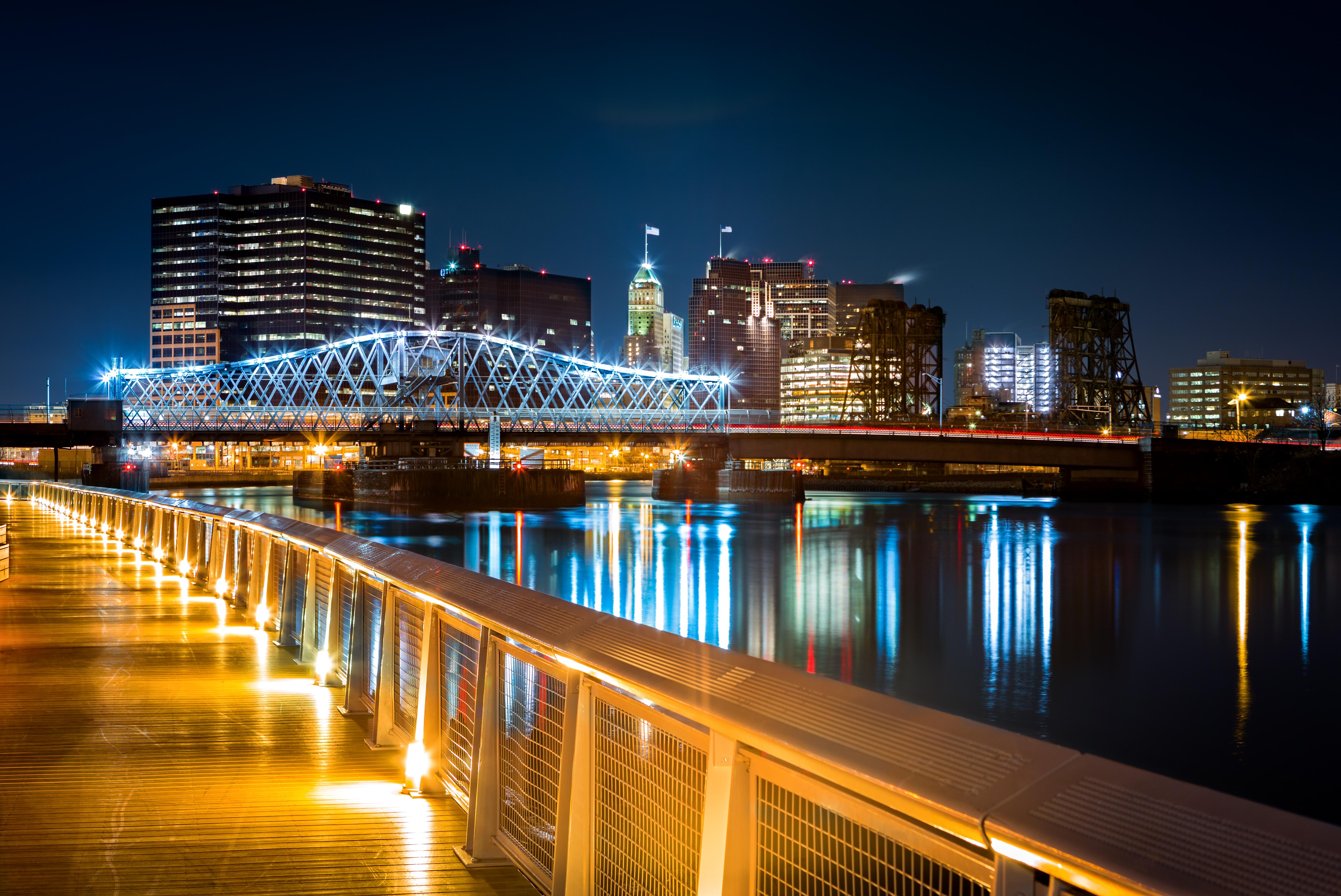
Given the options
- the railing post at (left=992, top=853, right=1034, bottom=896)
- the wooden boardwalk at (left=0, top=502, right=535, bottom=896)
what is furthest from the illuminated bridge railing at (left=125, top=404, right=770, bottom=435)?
the railing post at (left=992, top=853, right=1034, bottom=896)

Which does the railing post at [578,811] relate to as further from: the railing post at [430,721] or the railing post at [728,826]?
the railing post at [430,721]

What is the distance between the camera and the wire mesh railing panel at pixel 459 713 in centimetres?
621

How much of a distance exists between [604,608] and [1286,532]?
48.5 meters

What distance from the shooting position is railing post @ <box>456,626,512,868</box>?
5.32m

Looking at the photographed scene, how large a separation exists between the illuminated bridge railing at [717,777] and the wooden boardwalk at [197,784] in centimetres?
32

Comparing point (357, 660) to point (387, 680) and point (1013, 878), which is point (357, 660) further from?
point (1013, 878)

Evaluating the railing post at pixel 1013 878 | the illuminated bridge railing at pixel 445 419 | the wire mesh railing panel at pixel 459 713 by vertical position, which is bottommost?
the wire mesh railing panel at pixel 459 713

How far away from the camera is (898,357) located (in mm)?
126750

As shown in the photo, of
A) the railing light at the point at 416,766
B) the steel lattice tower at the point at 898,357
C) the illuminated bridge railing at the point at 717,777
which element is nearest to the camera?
the illuminated bridge railing at the point at 717,777

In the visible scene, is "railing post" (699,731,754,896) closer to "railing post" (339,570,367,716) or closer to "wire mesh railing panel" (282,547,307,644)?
"railing post" (339,570,367,716)

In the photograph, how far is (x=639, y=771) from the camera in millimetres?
4438

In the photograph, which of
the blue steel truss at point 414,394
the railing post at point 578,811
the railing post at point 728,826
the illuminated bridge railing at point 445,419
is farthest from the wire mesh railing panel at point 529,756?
the blue steel truss at point 414,394

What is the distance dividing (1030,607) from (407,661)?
31.0 m

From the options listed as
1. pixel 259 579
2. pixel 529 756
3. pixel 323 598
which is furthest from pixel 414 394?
pixel 529 756
